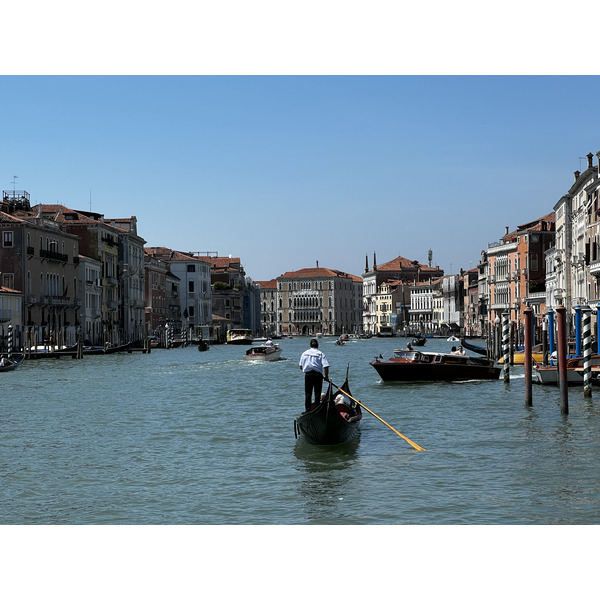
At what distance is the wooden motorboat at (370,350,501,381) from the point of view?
20375 millimetres

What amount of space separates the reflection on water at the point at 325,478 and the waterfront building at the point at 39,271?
25504 mm

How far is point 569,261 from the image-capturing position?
4053cm

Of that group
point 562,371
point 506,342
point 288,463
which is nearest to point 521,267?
point 506,342

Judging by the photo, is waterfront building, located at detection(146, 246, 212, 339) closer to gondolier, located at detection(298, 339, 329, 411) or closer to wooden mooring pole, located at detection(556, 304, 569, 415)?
wooden mooring pole, located at detection(556, 304, 569, 415)

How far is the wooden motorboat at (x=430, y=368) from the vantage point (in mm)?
20375

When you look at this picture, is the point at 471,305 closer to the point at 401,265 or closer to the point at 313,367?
the point at 401,265

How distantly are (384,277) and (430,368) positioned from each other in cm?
8691

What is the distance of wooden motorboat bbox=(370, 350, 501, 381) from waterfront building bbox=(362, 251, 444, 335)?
8320 centimetres

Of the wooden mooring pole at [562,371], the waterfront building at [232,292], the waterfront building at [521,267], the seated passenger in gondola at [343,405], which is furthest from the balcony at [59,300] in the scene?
the waterfront building at [232,292]

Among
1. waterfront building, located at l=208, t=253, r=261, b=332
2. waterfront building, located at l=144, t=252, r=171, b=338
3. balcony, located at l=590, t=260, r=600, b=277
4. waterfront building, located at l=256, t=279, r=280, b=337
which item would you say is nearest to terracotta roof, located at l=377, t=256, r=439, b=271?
waterfront building, located at l=256, t=279, r=280, b=337

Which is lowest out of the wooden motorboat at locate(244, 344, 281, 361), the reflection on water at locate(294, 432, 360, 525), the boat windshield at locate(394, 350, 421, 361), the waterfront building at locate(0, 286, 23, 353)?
the reflection on water at locate(294, 432, 360, 525)

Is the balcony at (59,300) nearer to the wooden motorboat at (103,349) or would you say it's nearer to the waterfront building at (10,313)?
the wooden motorboat at (103,349)
